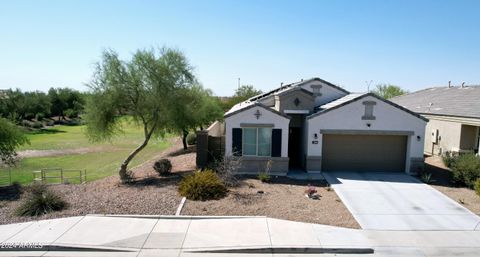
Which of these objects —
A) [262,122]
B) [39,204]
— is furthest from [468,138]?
[39,204]

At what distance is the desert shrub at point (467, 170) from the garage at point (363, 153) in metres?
2.85

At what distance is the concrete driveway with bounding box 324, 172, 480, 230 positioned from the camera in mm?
11273

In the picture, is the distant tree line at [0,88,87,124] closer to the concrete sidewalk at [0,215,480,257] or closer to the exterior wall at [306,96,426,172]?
the exterior wall at [306,96,426,172]

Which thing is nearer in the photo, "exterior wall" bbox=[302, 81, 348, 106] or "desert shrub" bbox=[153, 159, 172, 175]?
"desert shrub" bbox=[153, 159, 172, 175]

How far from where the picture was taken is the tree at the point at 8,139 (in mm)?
17781

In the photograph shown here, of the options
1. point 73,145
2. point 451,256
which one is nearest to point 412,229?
point 451,256

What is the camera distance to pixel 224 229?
1041cm

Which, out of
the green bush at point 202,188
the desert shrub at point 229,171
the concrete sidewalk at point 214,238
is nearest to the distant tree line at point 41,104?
the desert shrub at point 229,171

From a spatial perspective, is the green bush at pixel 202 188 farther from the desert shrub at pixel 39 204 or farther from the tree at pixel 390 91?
the tree at pixel 390 91

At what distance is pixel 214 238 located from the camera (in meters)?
9.75

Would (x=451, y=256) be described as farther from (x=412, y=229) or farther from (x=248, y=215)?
(x=248, y=215)

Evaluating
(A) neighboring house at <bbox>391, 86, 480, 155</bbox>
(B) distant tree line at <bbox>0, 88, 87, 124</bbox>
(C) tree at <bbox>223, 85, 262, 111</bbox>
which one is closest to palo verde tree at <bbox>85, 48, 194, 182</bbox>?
(A) neighboring house at <bbox>391, 86, 480, 155</bbox>

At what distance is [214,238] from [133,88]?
34.6 ft

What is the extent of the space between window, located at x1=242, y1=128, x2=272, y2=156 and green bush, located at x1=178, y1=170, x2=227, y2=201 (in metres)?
4.25
